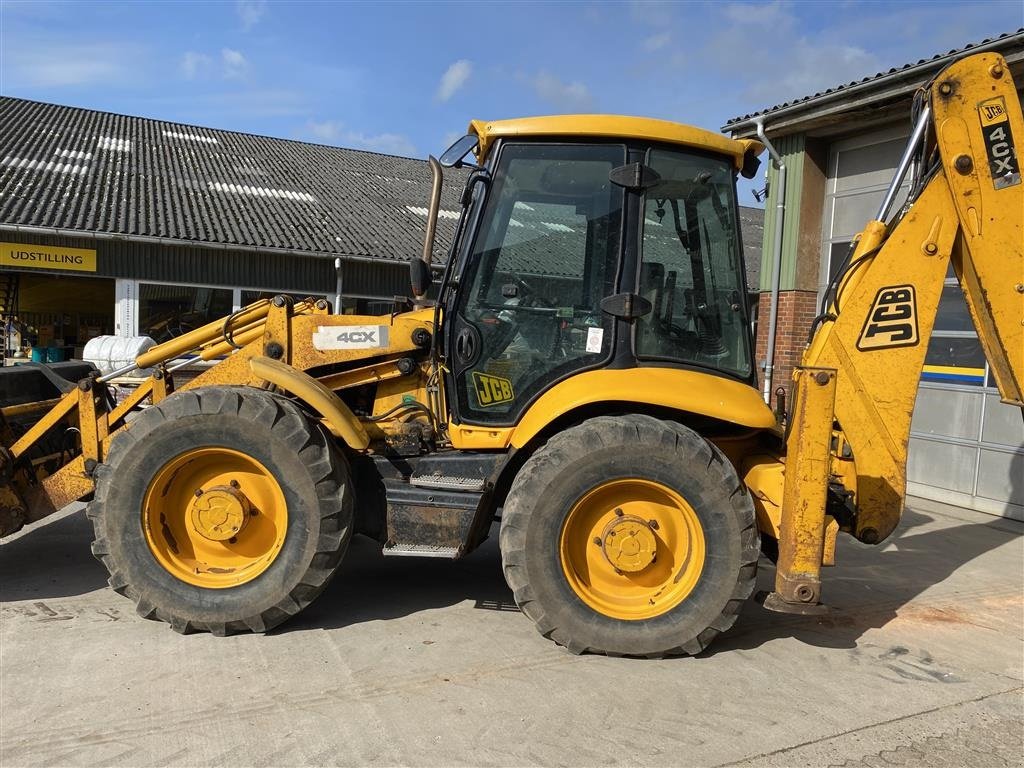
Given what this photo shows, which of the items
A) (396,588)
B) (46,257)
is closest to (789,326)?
(396,588)

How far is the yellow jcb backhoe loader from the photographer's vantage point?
149 inches

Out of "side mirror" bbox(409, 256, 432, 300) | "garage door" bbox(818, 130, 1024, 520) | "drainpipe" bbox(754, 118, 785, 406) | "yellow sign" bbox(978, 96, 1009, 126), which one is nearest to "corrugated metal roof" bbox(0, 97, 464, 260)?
"drainpipe" bbox(754, 118, 785, 406)

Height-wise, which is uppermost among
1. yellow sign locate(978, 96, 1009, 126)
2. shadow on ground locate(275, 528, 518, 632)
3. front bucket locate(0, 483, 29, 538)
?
yellow sign locate(978, 96, 1009, 126)

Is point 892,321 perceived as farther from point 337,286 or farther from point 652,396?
point 337,286

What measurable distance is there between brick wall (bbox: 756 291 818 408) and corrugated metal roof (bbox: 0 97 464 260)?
661cm

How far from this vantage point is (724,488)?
3.74 m

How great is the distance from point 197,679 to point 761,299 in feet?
26.7

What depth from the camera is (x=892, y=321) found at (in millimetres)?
4172

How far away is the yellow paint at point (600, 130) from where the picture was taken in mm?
3973

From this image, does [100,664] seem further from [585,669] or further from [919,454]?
[919,454]

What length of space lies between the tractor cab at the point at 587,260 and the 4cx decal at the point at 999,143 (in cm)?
121

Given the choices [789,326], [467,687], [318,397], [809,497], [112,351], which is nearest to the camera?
[467,687]

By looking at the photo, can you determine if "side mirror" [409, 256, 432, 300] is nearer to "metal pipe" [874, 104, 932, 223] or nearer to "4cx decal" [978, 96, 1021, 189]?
"metal pipe" [874, 104, 932, 223]

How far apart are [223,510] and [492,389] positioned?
5.10ft
